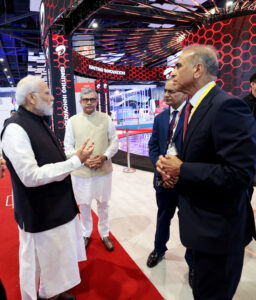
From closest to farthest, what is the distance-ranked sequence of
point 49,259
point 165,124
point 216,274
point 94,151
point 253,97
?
point 216,274 < point 49,259 < point 165,124 < point 94,151 < point 253,97

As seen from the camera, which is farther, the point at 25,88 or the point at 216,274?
the point at 25,88

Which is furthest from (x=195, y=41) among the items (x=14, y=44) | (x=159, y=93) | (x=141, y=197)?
(x=159, y=93)

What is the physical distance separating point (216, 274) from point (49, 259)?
1093 millimetres

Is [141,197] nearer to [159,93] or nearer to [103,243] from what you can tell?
[103,243]

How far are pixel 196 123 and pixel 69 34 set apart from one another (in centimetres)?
630

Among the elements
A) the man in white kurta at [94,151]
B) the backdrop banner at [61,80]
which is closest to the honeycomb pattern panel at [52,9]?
the backdrop banner at [61,80]

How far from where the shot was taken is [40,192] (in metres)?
1.47

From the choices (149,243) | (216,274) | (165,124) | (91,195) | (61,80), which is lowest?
(149,243)

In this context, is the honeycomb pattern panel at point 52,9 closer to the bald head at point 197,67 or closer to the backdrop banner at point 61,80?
the backdrop banner at point 61,80

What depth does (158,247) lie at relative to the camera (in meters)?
2.15

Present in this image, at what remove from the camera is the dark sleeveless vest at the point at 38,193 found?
1435 millimetres

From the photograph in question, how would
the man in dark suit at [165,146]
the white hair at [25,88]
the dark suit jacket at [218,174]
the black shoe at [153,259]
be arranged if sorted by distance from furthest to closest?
the black shoe at [153,259], the man in dark suit at [165,146], the white hair at [25,88], the dark suit jacket at [218,174]

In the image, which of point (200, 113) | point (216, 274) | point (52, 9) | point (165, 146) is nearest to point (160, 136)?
point (165, 146)

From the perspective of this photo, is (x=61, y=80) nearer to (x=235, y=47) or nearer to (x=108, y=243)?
(x=235, y=47)
